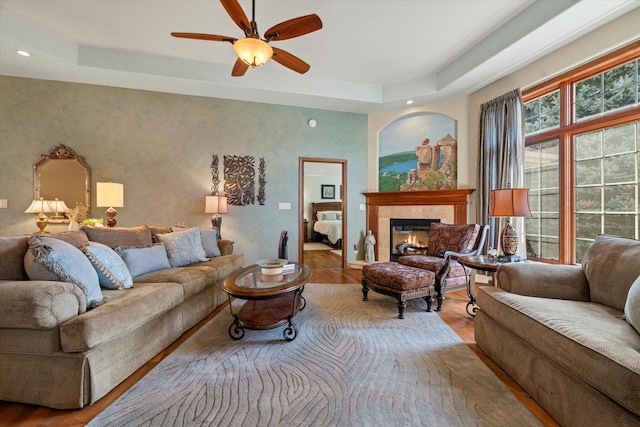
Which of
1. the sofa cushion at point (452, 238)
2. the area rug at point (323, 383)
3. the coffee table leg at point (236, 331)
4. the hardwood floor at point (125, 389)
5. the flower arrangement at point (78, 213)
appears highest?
the flower arrangement at point (78, 213)

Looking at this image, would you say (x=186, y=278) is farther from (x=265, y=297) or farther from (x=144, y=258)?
(x=265, y=297)

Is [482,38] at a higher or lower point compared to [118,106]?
higher

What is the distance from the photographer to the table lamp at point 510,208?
2.53 meters

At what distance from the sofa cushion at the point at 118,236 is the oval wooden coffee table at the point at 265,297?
1188 millimetres

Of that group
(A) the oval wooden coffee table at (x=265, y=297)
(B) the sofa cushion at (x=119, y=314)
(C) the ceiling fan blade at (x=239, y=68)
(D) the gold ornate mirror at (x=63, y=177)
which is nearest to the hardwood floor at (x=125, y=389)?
(B) the sofa cushion at (x=119, y=314)

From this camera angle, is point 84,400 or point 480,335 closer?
point 84,400

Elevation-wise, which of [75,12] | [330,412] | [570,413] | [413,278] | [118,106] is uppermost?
[75,12]

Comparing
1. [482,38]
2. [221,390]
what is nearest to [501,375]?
[221,390]

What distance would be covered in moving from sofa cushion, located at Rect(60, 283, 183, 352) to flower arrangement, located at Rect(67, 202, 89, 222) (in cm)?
282

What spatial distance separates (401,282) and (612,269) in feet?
4.78

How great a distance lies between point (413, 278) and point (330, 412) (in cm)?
161

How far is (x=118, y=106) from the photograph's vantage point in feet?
13.4

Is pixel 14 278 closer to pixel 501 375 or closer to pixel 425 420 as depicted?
pixel 425 420

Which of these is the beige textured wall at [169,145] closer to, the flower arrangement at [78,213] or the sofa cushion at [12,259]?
the flower arrangement at [78,213]
